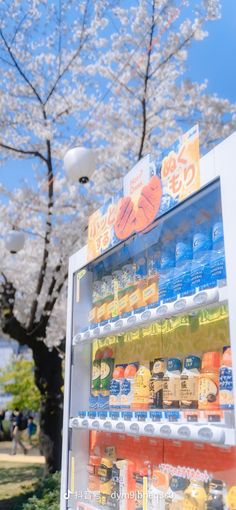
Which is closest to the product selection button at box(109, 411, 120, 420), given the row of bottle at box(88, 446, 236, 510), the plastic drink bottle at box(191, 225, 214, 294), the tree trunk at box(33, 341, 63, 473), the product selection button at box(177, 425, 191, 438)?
the row of bottle at box(88, 446, 236, 510)

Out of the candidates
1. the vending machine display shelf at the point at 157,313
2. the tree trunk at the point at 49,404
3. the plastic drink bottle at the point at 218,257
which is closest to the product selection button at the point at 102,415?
the vending machine display shelf at the point at 157,313

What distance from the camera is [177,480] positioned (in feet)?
8.00

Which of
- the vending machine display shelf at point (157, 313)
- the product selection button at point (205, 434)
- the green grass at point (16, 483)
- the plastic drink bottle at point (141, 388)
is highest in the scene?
the vending machine display shelf at point (157, 313)

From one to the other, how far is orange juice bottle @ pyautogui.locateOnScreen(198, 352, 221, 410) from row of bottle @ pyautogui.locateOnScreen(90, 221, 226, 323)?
37cm

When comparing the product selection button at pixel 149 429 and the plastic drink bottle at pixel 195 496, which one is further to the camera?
the product selection button at pixel 149 429

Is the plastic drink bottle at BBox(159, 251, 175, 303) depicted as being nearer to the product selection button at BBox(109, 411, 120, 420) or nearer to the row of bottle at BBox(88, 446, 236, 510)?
the product selection button at BBox(109, 411, 120, 420)

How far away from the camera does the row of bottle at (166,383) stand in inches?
83.7

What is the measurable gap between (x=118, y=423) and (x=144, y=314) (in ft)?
2.29

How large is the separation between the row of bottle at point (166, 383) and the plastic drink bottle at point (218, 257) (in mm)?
351

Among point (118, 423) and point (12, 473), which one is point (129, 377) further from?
point (12, 473)

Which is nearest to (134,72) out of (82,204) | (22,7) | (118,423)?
(22,7)

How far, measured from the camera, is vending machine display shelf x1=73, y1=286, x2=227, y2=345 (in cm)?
209

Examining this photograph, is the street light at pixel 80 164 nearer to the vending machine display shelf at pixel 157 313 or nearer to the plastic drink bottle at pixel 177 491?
the vending machine display shelf at pixel 157 313

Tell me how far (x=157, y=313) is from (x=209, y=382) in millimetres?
473
